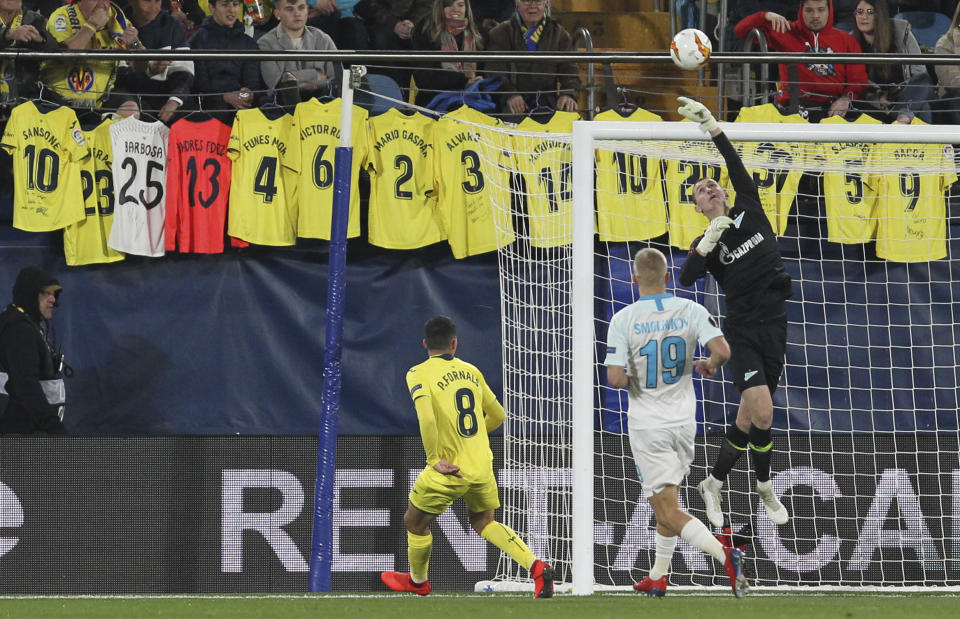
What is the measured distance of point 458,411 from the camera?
24.5 feet

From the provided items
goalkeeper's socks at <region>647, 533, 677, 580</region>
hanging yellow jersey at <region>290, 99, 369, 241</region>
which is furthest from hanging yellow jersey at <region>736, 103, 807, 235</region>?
goalkeeper's socks at <region>647, 533, 677, 580</region>

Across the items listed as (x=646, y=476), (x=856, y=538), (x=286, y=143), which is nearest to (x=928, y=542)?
(x=856, y=538)

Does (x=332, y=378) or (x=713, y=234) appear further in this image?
(x=332, y=378)

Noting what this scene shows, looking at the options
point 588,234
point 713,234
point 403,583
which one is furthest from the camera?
point 403,583

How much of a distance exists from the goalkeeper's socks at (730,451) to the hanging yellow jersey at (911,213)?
3.03m

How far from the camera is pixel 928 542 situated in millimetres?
8570

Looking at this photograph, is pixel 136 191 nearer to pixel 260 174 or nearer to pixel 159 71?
pixel 260 174

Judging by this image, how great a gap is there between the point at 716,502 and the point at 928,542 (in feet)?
6.24

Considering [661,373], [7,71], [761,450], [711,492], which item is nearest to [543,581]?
[711,492]

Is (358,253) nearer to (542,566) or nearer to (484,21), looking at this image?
(484,21)

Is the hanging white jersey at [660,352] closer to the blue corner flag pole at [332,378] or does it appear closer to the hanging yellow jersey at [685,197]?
the blue corner flag pole at [332,378]

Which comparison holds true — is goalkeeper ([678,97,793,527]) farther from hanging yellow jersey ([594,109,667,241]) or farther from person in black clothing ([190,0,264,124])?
person in black clothing ([190,0,264,124])

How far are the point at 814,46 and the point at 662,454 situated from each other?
508 centimetres

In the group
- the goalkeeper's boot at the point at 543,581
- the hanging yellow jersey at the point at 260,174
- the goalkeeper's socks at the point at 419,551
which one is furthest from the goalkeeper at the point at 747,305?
the hanging yellow jersey at the point at 260,174
